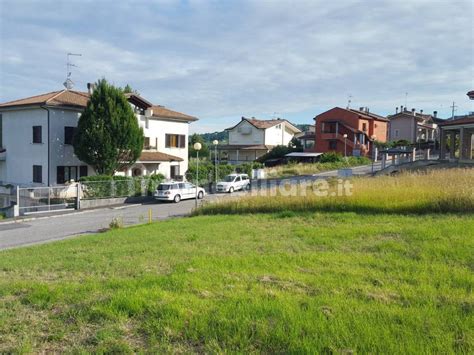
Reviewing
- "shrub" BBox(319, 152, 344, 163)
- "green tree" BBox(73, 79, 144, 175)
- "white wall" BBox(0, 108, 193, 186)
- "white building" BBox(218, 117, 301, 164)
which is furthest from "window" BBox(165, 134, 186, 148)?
"white building" BBox(218, 117, 301, 164)

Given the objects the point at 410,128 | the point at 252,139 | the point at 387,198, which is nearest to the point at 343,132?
the point at 252,139

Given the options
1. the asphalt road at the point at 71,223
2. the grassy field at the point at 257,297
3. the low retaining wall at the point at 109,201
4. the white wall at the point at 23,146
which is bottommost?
the asphalt road at the point at 71,223

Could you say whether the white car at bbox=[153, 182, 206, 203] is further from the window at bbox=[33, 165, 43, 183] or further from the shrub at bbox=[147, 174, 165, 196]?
the window at bbox=[33, 165, 43, 183]

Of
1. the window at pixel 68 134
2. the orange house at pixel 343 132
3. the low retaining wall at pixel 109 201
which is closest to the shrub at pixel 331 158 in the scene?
the orange house at pixel 343 132

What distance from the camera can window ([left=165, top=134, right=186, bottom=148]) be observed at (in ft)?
136

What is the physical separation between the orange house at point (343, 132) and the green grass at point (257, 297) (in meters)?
58.7

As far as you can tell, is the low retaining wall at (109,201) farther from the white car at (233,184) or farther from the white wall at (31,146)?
the white car at (233,184)

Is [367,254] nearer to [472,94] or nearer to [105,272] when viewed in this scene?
[105,272]

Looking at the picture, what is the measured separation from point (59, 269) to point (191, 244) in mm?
2653

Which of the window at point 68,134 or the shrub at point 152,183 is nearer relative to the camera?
the shrub at point 152,183

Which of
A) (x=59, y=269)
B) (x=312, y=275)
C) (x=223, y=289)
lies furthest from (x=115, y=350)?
(x=59, y=269)

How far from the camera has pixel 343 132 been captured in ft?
216

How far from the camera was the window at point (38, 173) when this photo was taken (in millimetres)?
32031

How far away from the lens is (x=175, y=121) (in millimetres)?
42031
